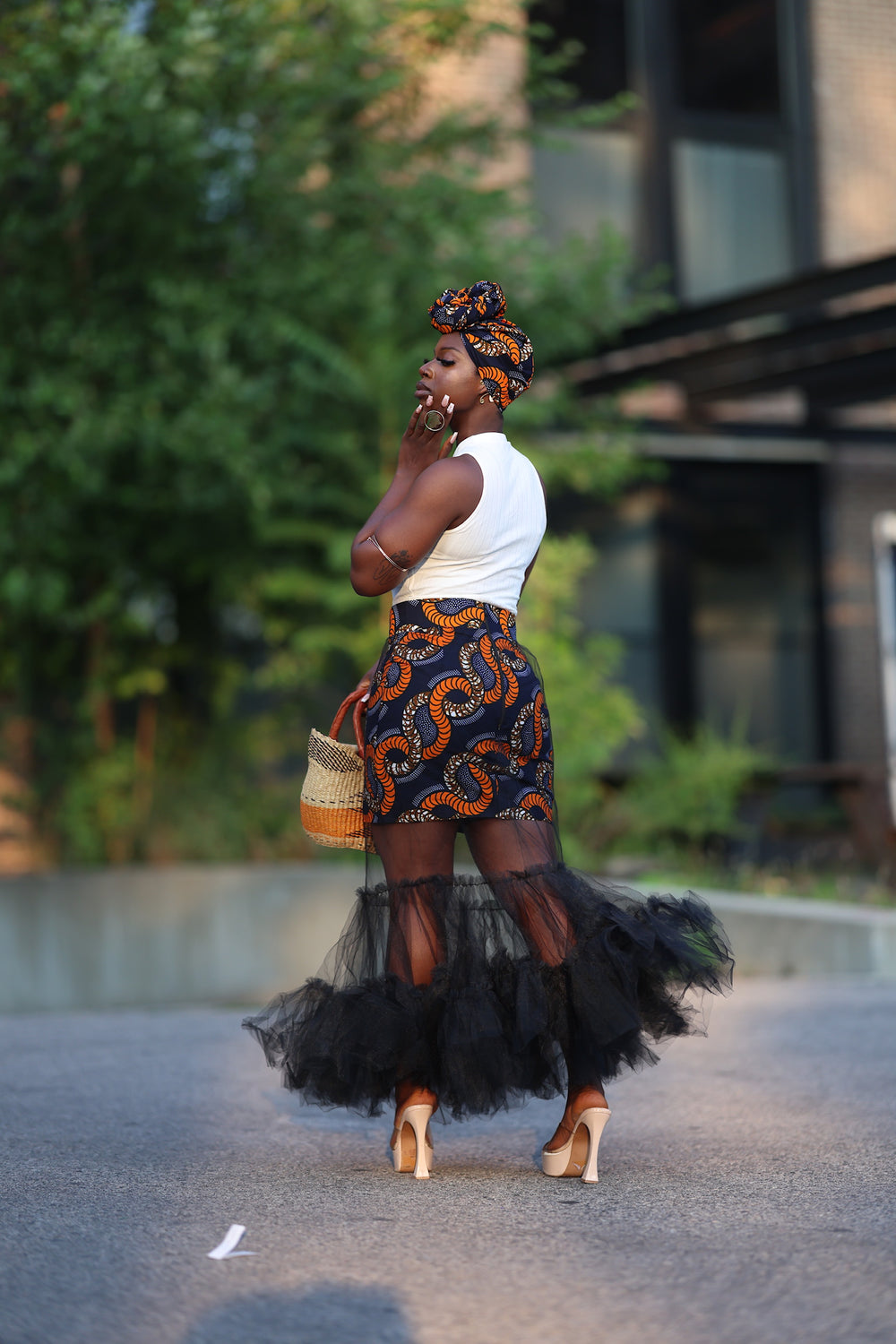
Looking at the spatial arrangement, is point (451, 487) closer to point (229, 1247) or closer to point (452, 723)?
point (452, 723)

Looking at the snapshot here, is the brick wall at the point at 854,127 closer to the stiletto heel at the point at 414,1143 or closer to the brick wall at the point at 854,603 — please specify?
the brick wall at the point at 854,603

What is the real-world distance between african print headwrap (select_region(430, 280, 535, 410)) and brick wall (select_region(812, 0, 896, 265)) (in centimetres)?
1071

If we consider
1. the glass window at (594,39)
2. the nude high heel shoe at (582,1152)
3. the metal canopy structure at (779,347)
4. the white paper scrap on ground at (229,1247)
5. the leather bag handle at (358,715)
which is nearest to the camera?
the white paper scrap on ground at (229,1247)

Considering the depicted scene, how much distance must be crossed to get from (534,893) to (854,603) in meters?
10.8

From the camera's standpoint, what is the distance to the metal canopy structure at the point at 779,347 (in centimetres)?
1035

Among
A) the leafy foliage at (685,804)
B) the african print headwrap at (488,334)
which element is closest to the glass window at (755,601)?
the leafy foliage at (685,804)

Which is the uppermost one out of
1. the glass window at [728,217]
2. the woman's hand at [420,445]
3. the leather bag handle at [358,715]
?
the glass window at [728,217]

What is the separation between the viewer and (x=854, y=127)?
45.8 ft

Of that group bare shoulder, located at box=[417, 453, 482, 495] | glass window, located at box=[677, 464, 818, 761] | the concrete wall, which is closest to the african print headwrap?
bare shoulder, located at box=[417, 453, 482, 495]

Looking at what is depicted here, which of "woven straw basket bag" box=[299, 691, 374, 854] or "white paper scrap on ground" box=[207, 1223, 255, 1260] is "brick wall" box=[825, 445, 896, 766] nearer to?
"woven straw basket bag" box=[299, 691, 374, 854]

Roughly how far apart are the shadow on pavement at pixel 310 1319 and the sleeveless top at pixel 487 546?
1.54 meters

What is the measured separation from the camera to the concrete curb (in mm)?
9117

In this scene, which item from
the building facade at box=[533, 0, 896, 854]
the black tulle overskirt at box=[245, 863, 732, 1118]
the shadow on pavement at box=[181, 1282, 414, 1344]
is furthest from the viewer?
the building facade at box=[533, 0, 896, 854]

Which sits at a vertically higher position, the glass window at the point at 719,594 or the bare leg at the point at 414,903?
the glass window at the point at 719,594
